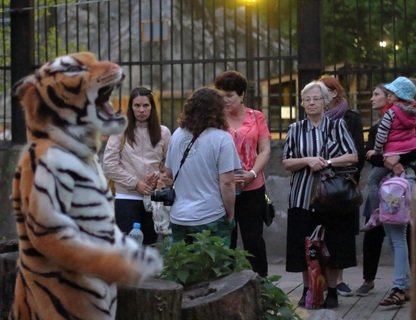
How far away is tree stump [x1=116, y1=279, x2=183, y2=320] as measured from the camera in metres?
5.71

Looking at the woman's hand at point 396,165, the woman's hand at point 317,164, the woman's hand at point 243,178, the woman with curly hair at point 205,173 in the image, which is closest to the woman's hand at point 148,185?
the woman's hand at point 243,178

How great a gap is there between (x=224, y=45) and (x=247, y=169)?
2794mm

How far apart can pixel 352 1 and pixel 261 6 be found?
322cm

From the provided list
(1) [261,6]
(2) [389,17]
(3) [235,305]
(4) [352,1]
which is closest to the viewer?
(3) [235,305]

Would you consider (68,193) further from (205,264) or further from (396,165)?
(396,165)

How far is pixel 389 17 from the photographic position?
13141 mm

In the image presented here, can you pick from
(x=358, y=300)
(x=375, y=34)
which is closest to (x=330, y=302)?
(x=358, y=300)

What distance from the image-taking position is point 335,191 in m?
8.65

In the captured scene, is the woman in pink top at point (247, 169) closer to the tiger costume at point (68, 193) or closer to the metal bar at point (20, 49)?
the metal bar at point (20, 49)

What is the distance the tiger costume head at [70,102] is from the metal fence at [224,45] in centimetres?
634

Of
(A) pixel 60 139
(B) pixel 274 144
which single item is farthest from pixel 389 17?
(A) pixel 60 139

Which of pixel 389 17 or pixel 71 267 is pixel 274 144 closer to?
pixel 389 17

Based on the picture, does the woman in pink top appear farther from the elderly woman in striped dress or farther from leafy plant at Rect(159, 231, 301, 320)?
leafy plant at Rect(159, 231, 301, 320)

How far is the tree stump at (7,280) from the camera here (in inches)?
265
